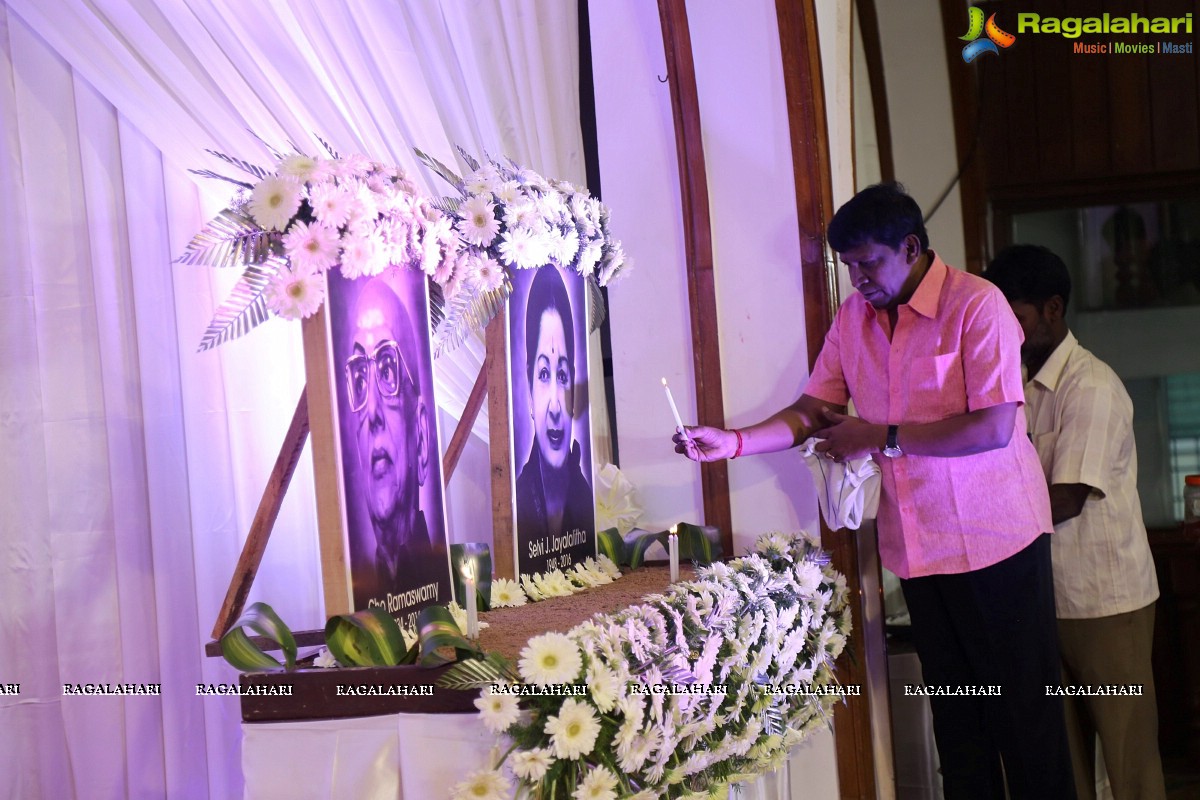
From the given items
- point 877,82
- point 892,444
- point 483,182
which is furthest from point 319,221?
point 877,82

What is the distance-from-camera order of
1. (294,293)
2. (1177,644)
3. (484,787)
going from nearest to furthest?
1. (484,787)
2. (294,293)
3. (1177,644)

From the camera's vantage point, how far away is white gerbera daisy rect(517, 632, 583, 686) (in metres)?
1.81

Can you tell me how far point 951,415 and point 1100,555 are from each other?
0.68m

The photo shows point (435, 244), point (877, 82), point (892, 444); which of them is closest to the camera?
point (435, 244)

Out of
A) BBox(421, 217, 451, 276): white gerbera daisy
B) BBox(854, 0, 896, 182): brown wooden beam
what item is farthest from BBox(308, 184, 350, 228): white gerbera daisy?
BBox(854, 0, 896, 182): brown wooden beam

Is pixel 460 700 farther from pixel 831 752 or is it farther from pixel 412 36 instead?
pixel 412 36

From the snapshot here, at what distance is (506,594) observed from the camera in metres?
2.50

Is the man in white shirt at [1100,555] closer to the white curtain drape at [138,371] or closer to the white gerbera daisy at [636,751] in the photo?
the white gerbera daisy at [636,751]

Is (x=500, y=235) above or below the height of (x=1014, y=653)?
above

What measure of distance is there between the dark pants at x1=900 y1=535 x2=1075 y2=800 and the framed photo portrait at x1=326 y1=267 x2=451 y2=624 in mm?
1194

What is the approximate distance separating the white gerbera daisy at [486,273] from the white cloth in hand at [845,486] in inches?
34.6

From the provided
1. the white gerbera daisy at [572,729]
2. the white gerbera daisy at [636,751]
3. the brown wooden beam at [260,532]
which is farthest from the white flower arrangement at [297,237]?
the white gerbera daisy at [636,751]

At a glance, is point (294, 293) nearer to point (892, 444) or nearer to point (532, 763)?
point (532, 763)

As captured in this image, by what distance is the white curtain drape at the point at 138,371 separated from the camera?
2.74 metres
